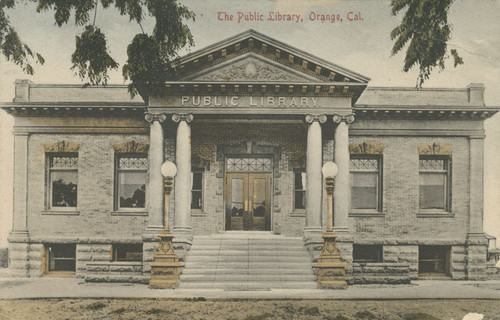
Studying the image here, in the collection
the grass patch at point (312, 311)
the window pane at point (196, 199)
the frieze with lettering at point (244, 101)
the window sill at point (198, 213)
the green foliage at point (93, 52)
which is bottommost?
the grass patch at point (312, 311)

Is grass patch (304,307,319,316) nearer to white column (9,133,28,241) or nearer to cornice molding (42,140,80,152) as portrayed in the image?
cornice molding (42,140,80,152)

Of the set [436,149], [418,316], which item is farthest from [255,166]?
[418,316]

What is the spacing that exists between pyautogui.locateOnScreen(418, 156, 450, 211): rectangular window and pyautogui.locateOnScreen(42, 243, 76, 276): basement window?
37.7ft

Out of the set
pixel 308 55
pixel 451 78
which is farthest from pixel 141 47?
pixel 451 78

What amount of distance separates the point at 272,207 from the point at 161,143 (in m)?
4.65

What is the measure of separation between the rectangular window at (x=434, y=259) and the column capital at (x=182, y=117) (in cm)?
847

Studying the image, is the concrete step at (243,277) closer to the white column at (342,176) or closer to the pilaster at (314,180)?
the pilaster at (314,180)

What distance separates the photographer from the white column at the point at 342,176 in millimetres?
15078

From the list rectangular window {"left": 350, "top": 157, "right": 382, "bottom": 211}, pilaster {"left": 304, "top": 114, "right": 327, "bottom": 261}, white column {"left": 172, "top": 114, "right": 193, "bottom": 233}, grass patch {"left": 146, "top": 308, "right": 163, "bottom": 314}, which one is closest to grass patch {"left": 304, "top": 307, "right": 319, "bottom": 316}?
grass patch {"left": 146, "top": 308, "right": 163, "bottom": 314}

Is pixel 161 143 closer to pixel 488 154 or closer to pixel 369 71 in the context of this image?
pixel 369 71

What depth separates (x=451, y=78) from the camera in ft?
39.9

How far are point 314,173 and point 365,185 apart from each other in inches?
86.3

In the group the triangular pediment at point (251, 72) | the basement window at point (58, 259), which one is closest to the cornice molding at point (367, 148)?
the triangular pediment at point (251, 72)

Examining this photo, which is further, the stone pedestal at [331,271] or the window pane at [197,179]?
the window pane at [197,179]
